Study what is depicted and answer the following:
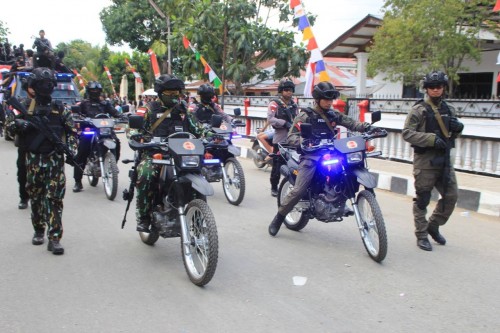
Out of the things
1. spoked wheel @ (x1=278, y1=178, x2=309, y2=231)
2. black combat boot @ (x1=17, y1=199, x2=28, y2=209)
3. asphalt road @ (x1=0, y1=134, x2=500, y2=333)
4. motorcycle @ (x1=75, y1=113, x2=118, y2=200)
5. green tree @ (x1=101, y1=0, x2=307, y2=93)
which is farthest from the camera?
green tree @ (x1=101, y1=0, x2=307, y2=93)

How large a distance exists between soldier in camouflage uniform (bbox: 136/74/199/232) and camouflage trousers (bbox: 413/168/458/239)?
241 cm

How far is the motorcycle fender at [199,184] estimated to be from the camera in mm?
4180

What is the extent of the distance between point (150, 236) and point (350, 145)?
2249 millimetres

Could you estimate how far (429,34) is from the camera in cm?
1438

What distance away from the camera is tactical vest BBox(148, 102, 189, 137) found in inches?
197

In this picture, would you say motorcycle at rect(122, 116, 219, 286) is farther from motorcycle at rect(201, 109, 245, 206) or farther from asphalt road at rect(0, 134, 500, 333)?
motorcycle at rect(201, 109, 245, 206)

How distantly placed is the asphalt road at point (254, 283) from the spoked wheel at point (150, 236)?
8cm

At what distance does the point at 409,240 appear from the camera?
5.85 meters

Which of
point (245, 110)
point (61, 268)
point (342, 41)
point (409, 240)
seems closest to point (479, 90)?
point (342, 41)

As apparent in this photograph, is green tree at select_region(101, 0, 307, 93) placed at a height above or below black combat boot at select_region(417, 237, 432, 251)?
above

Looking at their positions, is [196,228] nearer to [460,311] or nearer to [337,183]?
[337,183]

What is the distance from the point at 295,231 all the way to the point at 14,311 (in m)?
3.34

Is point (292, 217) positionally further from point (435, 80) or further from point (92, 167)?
point (92, 167)

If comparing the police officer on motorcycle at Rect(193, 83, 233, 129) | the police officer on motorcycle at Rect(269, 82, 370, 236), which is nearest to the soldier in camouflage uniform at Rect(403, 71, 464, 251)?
the police officer on motorcycle at Rect(269, 82, 370, 236)
